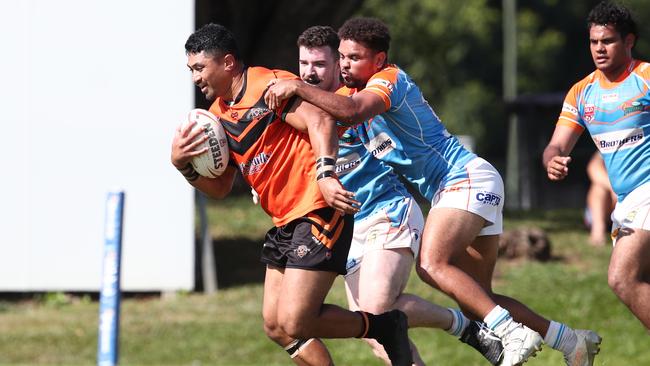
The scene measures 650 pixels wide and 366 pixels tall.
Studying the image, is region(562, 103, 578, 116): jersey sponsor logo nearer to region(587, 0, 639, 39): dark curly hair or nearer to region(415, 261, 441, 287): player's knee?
region(587, 0, 639, 39): dark curly hair

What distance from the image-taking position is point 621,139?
8.02 m

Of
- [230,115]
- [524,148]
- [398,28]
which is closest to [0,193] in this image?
[230,115]

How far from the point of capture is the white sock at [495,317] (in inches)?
303

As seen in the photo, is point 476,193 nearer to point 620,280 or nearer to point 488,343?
point 488,343

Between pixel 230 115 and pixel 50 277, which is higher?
pixel 230 115

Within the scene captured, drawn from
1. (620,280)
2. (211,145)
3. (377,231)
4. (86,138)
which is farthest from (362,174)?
(86,138)

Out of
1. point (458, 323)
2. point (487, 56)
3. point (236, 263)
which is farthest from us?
point (487, 56)

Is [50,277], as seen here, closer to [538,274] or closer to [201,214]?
[201,214]

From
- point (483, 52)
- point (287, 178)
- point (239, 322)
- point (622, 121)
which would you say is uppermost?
point (483, 52)

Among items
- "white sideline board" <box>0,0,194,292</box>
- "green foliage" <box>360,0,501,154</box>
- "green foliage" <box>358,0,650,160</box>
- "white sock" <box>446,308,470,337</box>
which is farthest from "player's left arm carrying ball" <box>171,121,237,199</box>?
"green foliage" <box>358,0,650,160</box>

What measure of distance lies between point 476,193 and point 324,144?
1.32 m

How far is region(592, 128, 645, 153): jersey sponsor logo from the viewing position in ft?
26.2

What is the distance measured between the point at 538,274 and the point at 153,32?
5257 mm

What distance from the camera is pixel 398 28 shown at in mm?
44031
